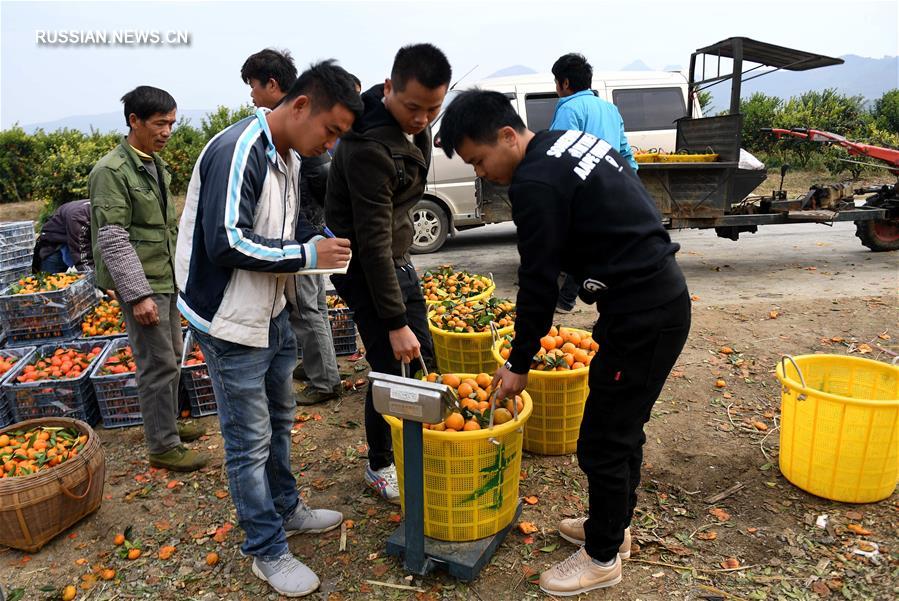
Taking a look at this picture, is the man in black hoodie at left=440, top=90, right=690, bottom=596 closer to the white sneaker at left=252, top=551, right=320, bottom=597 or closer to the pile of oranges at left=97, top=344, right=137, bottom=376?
the white sneaker at left=252, top=551, right=320, bottom=597

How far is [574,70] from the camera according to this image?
5.00m

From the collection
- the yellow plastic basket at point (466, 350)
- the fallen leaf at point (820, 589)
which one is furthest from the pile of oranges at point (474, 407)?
the fallen leaf at point (820, 589)

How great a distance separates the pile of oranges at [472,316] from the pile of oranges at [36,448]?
2.49m

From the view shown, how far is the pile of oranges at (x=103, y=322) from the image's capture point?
5.31 metres

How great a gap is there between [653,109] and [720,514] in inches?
305

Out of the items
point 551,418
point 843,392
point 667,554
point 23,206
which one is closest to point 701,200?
point 843,392

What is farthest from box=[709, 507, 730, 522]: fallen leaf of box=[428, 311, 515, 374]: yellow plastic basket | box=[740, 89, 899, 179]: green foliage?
box=[740, 89, 899, 179]: green foliage

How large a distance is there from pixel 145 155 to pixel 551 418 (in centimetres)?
300

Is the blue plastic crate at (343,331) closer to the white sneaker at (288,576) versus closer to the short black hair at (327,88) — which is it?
the white sneaker at (288,576)

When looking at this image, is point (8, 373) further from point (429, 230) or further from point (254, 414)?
point (429, 230)

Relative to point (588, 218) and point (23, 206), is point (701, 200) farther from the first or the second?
point (23, 206)

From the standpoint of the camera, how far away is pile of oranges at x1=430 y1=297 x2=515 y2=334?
4.45 metres

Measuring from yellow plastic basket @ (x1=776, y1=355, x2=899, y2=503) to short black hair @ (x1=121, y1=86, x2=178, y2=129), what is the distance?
151 inches

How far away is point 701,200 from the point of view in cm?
762
